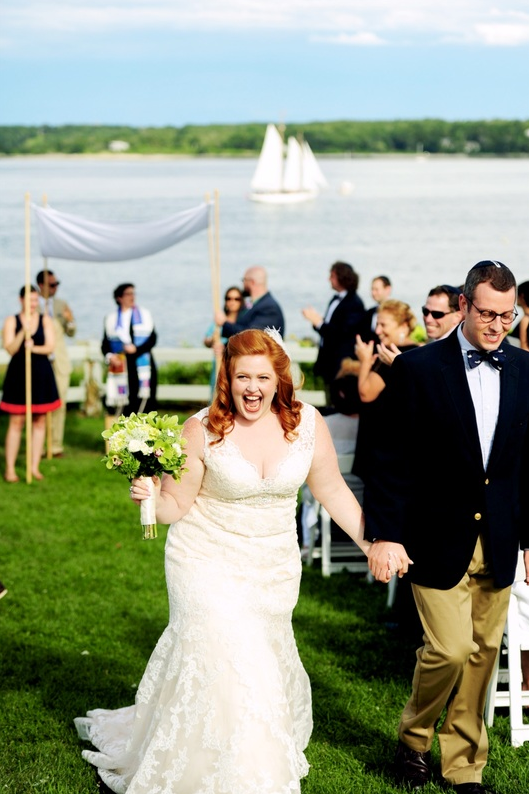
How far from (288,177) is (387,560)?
287 ft

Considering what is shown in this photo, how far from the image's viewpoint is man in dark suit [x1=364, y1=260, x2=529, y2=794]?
4844 mm

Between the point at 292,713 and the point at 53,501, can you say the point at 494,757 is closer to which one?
the point at 292,713

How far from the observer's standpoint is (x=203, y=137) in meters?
131

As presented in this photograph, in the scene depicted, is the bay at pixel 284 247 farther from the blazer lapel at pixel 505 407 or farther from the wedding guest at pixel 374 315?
the blazer lapel at pixel 505 407

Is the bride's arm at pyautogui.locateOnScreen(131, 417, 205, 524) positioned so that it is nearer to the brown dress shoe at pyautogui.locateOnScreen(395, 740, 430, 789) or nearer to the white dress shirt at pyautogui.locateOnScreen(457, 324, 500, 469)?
the white dress shirt at pyautogui.locateOnScreen(457, 324, 500, 469)

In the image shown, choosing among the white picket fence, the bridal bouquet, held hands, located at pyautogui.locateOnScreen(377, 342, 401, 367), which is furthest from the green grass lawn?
the white picket fence

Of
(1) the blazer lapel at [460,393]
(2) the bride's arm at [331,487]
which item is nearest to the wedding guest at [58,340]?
(2) the bride's arm at [331,487]

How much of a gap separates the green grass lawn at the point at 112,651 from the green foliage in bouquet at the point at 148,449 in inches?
63.5

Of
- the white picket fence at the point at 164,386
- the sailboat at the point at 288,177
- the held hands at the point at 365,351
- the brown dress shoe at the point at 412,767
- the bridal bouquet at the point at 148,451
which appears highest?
the sailboat at the point at 288,177

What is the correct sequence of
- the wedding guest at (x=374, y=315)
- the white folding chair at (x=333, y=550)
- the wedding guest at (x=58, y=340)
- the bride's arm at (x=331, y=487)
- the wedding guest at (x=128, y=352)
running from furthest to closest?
the wedding guest at (x=58, y=340) < the wedding guest at (x=128, y=352) < the wedding guest at (x=374, y=315) < the white folding chair at (x=333, y=550) < the bride's arm at (x=331, y=487)

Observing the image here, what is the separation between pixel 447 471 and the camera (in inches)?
192

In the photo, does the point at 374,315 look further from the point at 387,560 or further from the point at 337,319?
the point at 387,560

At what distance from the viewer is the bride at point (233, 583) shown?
4.61 metres

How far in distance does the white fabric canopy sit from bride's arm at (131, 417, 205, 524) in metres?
8.43
